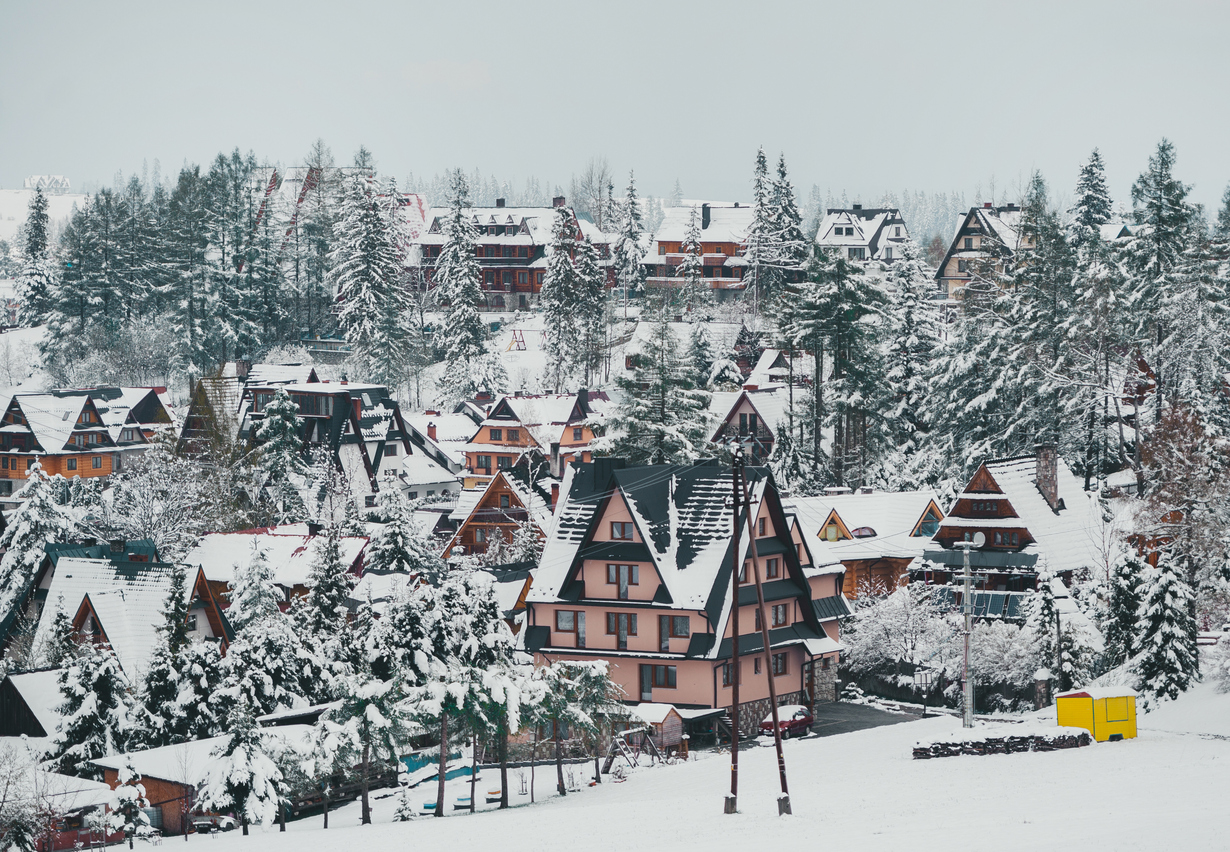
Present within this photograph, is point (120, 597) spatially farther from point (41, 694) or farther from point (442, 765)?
point (442, 765)

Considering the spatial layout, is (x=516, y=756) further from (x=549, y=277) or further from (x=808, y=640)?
(x=549, y=277)

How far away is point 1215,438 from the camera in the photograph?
5678cm

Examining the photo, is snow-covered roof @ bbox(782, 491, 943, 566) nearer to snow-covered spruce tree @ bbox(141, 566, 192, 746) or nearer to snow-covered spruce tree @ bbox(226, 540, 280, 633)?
snow-covered spruce tree @ bbox(226, 540, 280, 633)

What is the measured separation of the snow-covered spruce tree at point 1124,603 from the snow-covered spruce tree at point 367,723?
2487 centimetres

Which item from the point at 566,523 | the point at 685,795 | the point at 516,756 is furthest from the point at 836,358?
the point at 685,795

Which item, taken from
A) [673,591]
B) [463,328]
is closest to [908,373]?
[673,591]

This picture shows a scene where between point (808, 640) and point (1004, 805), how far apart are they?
22374 millimetres

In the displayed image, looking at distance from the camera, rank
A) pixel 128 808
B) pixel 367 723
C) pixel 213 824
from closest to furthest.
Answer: pixel 128 808 → pixel 367 723 → pixel 213 824

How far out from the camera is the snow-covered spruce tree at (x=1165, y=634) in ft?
149

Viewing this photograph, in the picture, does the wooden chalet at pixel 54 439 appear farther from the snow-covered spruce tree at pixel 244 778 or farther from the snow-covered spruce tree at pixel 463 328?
the snow-covered spruce tree at pixel 244 778

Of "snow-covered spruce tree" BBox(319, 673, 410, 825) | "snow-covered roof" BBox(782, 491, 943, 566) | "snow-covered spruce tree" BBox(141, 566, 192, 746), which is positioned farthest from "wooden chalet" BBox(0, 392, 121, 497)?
"snow-covered spruce tree" BBox(319, 673, 410, 825)

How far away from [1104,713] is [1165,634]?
7.18 m

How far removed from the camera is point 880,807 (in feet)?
103

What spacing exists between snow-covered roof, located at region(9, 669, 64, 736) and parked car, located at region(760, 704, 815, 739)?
2450cm
